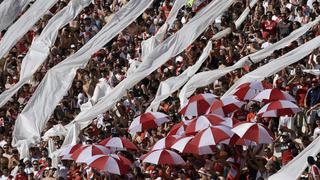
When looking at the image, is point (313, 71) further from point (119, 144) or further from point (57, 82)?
point (57, 82)

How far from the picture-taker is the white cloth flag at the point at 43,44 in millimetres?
39500

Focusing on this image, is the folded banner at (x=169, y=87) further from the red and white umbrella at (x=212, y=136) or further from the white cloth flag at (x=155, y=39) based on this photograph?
the red and white umbrella at (x=212, y=136)

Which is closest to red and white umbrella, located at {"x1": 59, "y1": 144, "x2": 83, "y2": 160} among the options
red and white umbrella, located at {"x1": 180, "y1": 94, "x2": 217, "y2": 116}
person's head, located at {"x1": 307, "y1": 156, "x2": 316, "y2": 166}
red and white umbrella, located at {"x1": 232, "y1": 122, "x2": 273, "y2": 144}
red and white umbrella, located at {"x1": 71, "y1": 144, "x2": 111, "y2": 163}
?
red and white umbrella, located at {"x1": 71, "y1": 144, "x2": 111, "y2": 163}

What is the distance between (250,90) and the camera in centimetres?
3162

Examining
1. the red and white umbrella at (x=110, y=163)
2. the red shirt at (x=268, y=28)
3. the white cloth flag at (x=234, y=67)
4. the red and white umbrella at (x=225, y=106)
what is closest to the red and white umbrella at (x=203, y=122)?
the red and white umbrella at (x=225, y=106)

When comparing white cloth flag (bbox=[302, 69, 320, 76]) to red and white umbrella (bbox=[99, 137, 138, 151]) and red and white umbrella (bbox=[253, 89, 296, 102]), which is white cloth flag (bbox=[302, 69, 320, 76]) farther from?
red and white umbrella (bbox=[99, 137, 138, 151])

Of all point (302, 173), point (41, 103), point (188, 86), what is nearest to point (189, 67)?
point (188, 86)

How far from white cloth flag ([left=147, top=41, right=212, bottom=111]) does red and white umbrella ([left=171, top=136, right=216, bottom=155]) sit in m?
5.62

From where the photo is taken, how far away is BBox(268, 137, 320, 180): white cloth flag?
28469 mm

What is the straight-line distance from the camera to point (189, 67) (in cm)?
3656

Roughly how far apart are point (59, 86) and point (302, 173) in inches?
454

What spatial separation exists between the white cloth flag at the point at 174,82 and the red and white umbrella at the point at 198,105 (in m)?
2.79

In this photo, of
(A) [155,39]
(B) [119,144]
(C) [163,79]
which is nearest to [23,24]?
(A) [155,39]

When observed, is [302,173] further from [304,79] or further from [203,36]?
[203,36]
